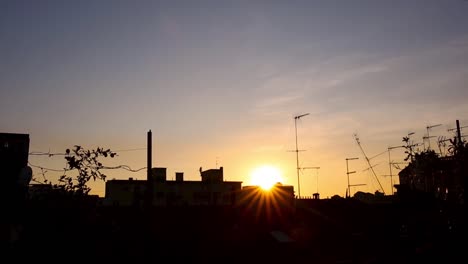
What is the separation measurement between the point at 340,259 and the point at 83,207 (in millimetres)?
21653

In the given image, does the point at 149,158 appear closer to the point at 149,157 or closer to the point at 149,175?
the point at 149,157

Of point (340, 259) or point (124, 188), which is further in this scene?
point (124, 188)

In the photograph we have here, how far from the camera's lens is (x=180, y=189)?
73125 mm

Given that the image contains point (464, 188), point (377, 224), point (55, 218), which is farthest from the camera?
point (377, 224)

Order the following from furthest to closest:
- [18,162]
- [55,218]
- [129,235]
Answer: [129,235]
[18,162]
[55,218]

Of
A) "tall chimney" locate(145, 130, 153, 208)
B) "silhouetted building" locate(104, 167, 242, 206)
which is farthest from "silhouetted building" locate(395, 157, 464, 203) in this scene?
"silhouetted building" locate(104, 167, 242, 206)

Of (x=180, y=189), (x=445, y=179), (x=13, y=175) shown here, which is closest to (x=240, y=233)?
(x=13, y=175)

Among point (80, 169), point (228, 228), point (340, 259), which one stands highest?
point (80, 169)

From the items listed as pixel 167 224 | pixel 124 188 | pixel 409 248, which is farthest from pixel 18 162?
pixel 124 188

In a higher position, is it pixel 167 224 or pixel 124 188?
pixel 124 188

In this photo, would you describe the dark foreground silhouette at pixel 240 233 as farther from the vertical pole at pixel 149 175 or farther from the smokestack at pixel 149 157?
the smokestack at pixel 149 157

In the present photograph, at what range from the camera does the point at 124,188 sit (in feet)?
234

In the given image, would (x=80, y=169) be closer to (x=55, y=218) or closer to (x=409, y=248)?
(x=55, y=218)

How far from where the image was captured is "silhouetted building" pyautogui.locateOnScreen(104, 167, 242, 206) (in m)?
70.7
